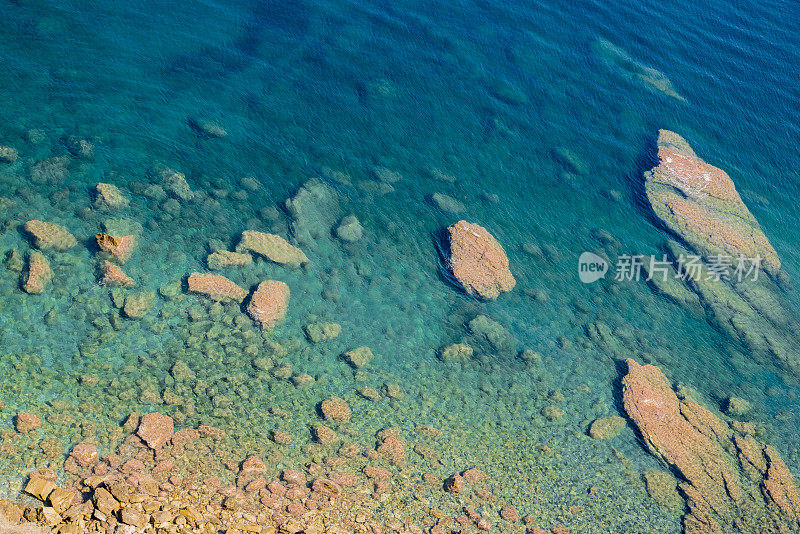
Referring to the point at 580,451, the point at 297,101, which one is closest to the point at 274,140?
the point at 297,101

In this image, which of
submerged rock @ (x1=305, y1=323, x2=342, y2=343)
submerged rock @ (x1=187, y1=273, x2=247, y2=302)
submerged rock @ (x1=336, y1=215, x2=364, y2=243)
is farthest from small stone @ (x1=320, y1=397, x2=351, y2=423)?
submerged rock @ (x1=336, y1=215, x2=364, y2=243)

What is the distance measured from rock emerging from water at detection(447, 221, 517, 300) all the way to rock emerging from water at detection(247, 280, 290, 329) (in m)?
→ 5.52

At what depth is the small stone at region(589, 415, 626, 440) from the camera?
53.8 feet

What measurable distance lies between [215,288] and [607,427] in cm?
1166

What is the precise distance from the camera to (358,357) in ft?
54.1

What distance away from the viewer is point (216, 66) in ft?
77.9

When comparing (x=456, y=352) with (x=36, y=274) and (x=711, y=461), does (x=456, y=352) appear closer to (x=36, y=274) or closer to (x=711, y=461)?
(x=711, y=461)

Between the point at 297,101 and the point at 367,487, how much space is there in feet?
50.8

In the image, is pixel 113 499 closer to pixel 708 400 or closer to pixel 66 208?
pixel 66 208

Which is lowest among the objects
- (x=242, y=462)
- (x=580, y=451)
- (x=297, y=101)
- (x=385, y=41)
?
(x=242, y=462)

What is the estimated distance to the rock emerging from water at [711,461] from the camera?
15180 millimetres

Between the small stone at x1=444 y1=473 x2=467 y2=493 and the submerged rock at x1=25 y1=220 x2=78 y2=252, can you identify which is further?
the submerged rock at x1=25 y1=220 x2=78 y2=252

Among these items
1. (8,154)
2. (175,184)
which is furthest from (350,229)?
(8,154)

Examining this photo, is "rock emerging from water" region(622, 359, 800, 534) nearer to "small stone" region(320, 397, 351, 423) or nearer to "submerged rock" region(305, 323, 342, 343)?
"small stone" region(320, 397, 351, 423)
